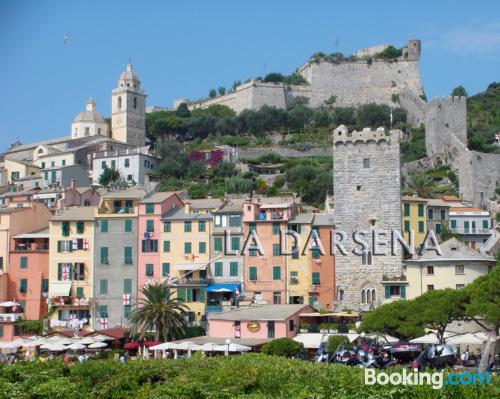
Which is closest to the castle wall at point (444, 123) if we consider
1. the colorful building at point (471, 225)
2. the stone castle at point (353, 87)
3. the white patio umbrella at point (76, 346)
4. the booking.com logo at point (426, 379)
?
the stone castle at point (353, 87)

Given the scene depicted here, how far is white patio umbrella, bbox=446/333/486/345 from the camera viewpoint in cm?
4472

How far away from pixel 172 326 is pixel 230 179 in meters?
46.4

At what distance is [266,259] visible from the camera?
58688mm

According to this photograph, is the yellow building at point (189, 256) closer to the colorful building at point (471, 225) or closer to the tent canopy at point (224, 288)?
the tent canopy at point (224, 288)

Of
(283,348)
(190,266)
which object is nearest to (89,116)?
(190,266)

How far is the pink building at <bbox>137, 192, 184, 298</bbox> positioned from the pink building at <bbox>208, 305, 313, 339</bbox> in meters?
7.38

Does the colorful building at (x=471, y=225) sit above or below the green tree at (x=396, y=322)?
above

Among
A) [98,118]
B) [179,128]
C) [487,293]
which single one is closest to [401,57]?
[179,128]

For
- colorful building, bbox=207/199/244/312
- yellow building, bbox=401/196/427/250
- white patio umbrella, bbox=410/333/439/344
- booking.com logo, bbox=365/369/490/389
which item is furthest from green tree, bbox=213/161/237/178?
booking.com logo, bbox=365/369/490/389

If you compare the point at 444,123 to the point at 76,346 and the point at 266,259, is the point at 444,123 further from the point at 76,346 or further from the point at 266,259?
the point at 76,346

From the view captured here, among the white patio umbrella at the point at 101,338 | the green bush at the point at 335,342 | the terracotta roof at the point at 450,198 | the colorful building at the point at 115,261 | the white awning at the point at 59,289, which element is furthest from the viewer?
the terracotta roof at the point at 450,198

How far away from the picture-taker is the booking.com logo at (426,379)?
22.9 metres

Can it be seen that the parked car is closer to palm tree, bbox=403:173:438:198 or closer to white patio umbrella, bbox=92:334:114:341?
white patio umbrella, bbox=92:334:114:341

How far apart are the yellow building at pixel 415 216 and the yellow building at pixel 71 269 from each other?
2194 centimetres
